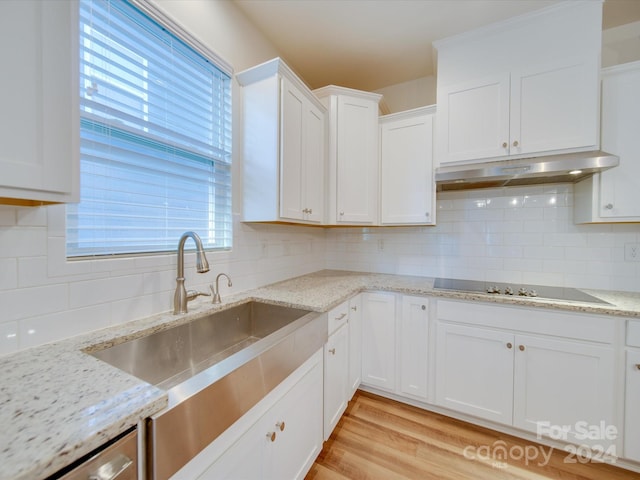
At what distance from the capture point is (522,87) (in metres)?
1.71

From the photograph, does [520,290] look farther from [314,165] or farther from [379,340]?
[314,165]

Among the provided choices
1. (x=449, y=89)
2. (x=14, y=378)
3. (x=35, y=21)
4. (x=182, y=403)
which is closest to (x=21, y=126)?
(x=35, y=21)

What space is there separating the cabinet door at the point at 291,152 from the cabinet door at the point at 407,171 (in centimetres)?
81

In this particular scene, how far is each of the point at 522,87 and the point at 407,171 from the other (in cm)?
88

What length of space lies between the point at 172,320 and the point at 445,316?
1.66m

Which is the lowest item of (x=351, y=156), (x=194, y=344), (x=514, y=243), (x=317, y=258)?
(x=194, y=344)

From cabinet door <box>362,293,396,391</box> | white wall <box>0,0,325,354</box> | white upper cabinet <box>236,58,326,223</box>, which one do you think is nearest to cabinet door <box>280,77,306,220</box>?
white upper cabinet <box>236,58,326,223</box>

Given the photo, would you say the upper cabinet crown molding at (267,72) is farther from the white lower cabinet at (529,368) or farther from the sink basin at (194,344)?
the white lower cabinet at (529,368)

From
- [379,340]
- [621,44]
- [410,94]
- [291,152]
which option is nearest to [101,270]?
[291,152]

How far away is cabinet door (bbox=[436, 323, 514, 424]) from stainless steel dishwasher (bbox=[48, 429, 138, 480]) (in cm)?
176

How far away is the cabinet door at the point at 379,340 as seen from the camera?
1963mm

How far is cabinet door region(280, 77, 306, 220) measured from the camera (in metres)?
1.64

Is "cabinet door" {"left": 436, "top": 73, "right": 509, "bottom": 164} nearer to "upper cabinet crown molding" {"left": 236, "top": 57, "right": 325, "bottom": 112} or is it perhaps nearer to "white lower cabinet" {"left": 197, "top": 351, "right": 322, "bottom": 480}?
"upper cabinet crown molding" {"left": 236, "top": 57, "right": 325, "bottom": 112}

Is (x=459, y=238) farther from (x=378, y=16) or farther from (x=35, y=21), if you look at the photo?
(x=35, y=21)
